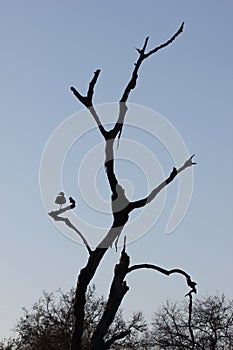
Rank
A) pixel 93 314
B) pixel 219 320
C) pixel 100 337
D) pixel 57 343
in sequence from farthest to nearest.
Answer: pixel 219 320
pixel 93 314
pixel 57 343
pixel 100 337

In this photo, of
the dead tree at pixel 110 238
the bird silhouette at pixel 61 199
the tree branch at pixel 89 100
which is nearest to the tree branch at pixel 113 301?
the dead tree at pixel 110 238

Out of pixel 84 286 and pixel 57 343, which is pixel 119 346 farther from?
pixel 84 286

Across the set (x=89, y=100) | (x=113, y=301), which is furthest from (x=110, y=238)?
(x=89, y=100)

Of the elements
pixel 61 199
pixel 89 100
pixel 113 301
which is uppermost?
pixel 89 100

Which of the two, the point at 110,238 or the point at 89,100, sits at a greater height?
the point at 89,100

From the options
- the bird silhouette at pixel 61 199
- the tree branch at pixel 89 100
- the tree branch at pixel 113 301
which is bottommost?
the tree branch at pixel 113 301

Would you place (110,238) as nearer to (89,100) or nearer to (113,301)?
(113,301)

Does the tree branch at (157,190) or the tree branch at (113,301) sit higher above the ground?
the tree branch at (157,190)

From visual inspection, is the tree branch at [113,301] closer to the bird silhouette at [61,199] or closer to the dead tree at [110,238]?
the dead tree at [110,238]

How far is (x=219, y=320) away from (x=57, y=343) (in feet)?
51.3

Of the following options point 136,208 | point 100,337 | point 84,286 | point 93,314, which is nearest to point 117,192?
point 136,208

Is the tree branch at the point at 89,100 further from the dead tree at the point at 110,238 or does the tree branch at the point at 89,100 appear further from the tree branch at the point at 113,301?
the tree branch at the point at 113,301

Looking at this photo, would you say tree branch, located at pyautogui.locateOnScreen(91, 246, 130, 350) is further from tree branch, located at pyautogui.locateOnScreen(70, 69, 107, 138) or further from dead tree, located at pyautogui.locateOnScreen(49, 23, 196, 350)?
tree branch, located at pyautogui.locateOnScreen(70, 69, 107, 138)

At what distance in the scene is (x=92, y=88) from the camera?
1172 cm
